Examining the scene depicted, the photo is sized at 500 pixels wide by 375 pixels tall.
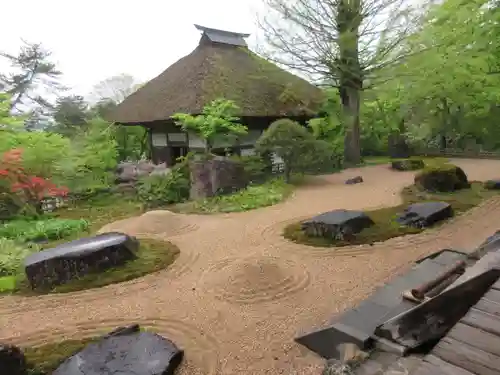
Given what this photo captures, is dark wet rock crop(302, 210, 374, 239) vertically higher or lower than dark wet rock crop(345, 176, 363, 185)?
lower

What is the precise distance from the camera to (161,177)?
1147 centimetres

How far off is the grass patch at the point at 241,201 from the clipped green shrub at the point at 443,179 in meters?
3.64

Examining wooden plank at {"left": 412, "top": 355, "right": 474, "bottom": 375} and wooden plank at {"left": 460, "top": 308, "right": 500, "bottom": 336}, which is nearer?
wooden plank at {"left": 412, "top": 355, "right": 474, "bottom": 375}

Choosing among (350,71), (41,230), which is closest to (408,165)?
(350,71)

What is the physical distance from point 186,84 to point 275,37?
3.72 m

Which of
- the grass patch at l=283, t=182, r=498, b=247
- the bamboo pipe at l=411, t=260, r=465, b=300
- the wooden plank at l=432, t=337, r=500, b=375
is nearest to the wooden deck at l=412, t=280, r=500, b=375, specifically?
the wooden plank at l=432, t=337, r=500, b=375

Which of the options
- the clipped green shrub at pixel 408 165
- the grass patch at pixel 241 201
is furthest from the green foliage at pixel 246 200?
the clipped green shrub at pixel 408 165

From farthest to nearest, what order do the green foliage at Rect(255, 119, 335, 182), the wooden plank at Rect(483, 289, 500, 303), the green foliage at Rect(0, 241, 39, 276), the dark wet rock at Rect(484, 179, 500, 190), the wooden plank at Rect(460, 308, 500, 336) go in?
the green foliage at Rect(255, 119, 335, 182) → the dark wet rock at Rect(484, 179, 500, 190) → the green foliage at Rect(0, 241, 39, 276) → the wooden plank at Rect(483, 289, 500, 303) → the wooden plank at Rect(460, 308, 500, 336)

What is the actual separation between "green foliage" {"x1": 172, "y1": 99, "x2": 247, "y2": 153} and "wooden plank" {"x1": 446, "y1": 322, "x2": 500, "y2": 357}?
31.9ft

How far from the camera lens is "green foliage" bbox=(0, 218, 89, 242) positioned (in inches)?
296

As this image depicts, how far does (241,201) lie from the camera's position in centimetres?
959

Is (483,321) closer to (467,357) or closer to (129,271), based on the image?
(467,357)

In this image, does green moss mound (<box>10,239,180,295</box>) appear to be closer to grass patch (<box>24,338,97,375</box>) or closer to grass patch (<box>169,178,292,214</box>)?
grass patch (<box>24,338,97,375</box>)

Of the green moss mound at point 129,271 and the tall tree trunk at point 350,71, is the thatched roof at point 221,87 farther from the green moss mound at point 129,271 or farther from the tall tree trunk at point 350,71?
the green moss mound at point 129,271
